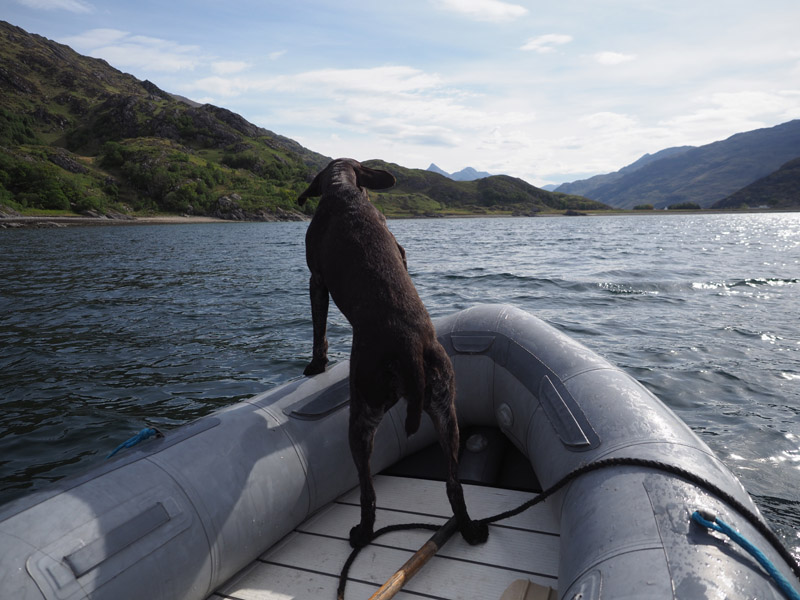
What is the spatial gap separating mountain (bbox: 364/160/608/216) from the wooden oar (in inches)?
4912

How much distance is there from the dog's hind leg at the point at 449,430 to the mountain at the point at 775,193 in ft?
592

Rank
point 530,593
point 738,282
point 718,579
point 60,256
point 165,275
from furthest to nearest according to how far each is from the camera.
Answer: point 60,256 < point 165,275 < point 738,282 < point 530,593 < point 718,579

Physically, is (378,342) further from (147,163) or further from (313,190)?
(147,163)

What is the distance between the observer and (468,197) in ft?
518

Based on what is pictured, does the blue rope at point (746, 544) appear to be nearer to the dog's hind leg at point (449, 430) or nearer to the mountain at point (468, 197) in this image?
the dog's hind leg at point (449, 430)

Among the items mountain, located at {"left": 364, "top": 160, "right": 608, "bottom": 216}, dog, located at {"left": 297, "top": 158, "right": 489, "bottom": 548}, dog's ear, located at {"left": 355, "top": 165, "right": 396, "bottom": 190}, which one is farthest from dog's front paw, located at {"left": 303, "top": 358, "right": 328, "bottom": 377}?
mountain, located at {"left": 364, "top": 160, "right": 608, "bottom": 216}

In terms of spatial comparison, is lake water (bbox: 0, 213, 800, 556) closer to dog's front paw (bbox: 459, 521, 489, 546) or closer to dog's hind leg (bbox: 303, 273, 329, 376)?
dog's front paw (bbox: 459, 521, 489, 546)

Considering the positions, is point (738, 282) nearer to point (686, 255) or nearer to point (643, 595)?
point (686, 255)

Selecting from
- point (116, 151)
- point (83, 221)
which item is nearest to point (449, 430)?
point (83, 221)

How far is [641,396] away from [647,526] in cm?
123

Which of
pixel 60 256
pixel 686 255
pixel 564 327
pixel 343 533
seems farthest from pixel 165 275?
pixel 686 255

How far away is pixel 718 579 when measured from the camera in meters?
1.93

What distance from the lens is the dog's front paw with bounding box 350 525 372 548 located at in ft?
10.8

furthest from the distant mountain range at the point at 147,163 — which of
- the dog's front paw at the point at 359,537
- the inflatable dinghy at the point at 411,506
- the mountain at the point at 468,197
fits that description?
the dog's front paw at the point at 359,537
